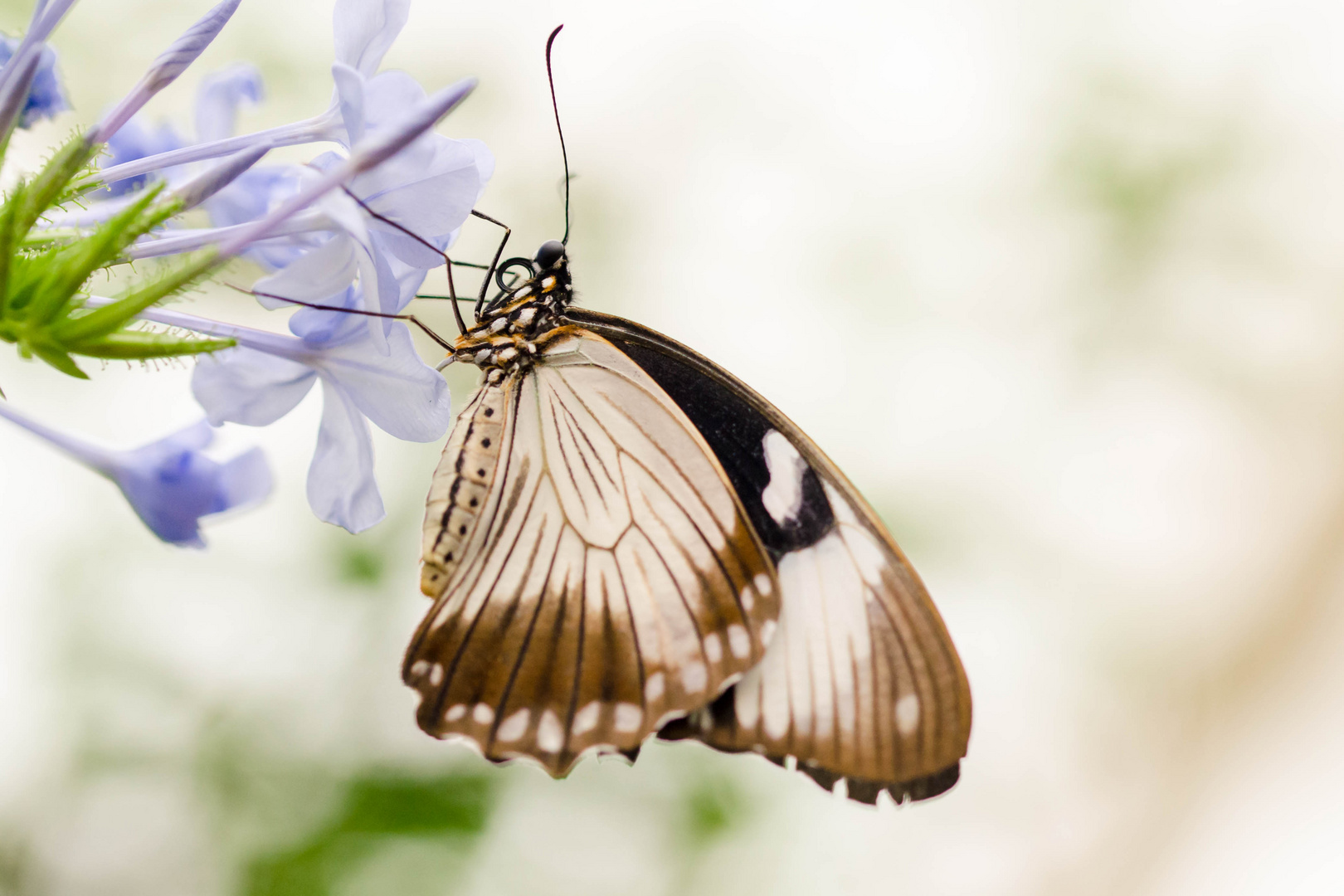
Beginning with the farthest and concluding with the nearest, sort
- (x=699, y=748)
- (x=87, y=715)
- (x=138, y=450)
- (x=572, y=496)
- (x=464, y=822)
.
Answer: (x=699, y=748)
(x=464, y=822)
(x=87, y=715)
(x=572, y=496)
(x=138, y=450)

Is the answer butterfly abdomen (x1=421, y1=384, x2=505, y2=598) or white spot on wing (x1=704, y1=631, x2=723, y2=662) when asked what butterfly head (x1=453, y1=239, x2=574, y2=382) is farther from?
white spot on wing (x1=704, y1=631, x2=723, y2=662)

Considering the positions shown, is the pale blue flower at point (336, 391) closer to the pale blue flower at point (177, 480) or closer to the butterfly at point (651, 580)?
the pale blue flower at point (177, 480)

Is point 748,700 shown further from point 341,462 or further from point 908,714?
point 341,462

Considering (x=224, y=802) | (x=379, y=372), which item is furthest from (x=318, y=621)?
(x=379, y=372)

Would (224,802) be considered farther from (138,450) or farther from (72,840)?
(138,450)

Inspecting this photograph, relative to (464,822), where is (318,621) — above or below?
above

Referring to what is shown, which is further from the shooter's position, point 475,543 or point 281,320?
point 281,320

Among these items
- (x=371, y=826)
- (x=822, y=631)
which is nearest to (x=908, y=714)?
(x=822, y=631)
